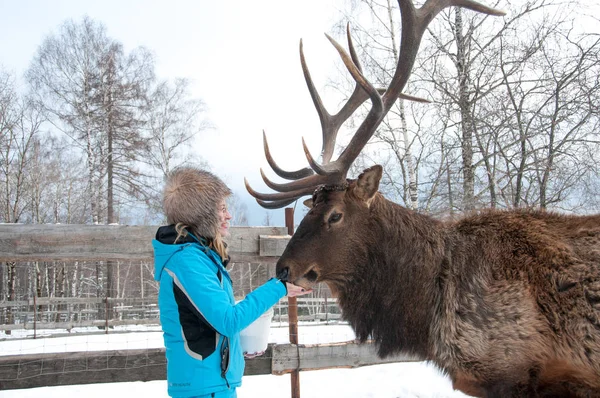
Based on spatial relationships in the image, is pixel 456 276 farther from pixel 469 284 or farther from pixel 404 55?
pixel 404 55

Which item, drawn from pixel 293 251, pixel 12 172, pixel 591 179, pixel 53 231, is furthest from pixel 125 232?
pixel 12 172

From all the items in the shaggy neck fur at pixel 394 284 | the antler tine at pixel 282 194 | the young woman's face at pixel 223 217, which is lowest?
the shaggy neck fur at pixel 394 284

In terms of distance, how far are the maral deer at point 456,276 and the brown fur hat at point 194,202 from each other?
721 millimetres

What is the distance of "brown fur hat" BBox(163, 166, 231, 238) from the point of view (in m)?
2.31

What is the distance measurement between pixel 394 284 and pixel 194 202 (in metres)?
1.58

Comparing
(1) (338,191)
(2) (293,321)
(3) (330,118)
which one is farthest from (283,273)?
(2) (293,321)

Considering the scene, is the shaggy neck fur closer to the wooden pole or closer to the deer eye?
the deer eye

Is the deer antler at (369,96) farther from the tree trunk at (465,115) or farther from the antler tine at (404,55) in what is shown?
the tree trunk at (465,115)

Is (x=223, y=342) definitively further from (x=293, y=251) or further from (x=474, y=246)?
(x=474, y=246)

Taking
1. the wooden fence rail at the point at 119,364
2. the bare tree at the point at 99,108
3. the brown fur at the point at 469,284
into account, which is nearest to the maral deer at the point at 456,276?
the brown fur at the point at 469,284

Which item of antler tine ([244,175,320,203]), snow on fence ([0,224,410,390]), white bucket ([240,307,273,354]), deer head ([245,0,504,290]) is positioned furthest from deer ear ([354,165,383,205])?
snow on fence ([0,224,410,390])

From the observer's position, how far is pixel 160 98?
18.5m

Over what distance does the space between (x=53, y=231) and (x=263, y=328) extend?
231cm

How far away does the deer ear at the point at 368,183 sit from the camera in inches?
125
